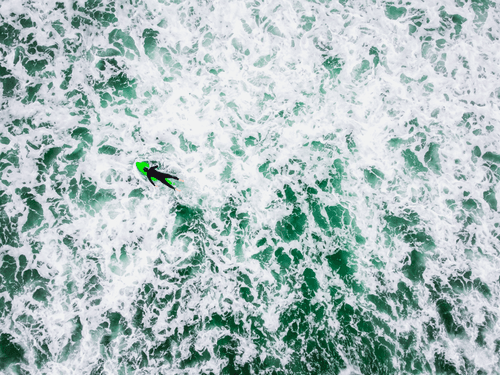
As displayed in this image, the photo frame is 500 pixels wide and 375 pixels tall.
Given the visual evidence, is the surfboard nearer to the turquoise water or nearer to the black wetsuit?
the black wetsuit

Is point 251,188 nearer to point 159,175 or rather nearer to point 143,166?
point 159,175

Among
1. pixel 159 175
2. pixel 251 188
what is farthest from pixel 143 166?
pixel 251 188

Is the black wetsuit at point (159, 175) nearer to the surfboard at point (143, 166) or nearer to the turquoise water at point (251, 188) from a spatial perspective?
the surfboard at point (143, 166)

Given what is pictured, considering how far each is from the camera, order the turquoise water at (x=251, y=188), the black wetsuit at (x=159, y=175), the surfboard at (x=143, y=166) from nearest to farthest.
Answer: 1. the turquoise water at (x=251, y=188)
2. the black wetsuit at (x=159, y=175)
3. the surfboard at (x=143, y=166)

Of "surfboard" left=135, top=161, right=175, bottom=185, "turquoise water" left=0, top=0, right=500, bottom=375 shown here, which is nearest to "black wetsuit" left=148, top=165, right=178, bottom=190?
"surfboard" left=135, top=161, right=175, bottom=185

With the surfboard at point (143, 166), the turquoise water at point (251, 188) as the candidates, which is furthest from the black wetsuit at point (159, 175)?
the turquoise water at point (251, 188)

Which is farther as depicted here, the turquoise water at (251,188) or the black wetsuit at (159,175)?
the black wetsuit at (159,175)

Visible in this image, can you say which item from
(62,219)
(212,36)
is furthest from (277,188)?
(62,219)

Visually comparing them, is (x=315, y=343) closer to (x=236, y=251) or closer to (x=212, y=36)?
(x=236, y=251)

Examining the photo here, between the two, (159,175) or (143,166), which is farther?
(143,166)
